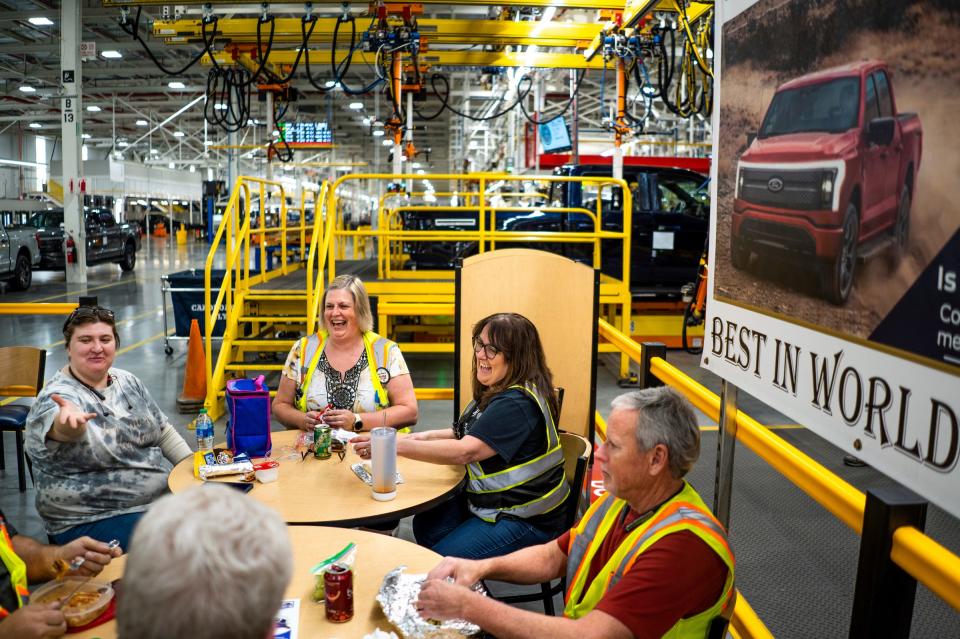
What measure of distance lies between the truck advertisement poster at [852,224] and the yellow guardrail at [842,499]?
0.14 metres

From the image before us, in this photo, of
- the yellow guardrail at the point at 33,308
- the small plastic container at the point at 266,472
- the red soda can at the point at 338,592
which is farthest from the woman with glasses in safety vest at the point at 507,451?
the yellow guardrail at the point at 33,308

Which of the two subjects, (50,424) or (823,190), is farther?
(50,424)

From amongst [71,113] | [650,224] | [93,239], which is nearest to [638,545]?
[650,224]

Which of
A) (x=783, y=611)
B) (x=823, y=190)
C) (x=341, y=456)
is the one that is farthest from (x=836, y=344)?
(x=783, y=611)

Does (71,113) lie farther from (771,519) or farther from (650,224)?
(771,519)

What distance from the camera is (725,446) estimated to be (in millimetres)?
2240

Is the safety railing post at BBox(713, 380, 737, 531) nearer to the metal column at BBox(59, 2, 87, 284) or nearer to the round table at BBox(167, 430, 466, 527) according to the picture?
the round table at BBox(167, 430, 466, 527)

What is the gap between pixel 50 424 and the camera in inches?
110

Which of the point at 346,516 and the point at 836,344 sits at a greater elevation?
the point at 836,344

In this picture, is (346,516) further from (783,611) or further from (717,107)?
(783,611)

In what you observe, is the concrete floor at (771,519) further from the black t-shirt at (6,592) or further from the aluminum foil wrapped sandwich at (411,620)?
the black t-shirt at (6,592)

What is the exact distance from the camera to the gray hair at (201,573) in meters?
0.97

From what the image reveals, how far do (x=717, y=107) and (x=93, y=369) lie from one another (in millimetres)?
2508

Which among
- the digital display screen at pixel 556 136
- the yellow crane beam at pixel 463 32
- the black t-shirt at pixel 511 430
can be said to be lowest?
the black t-shirt at pixel 511 430
